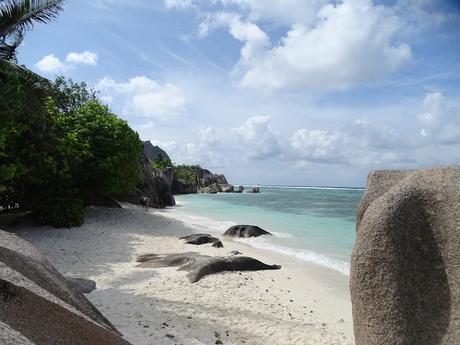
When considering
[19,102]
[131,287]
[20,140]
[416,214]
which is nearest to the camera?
[416,214]

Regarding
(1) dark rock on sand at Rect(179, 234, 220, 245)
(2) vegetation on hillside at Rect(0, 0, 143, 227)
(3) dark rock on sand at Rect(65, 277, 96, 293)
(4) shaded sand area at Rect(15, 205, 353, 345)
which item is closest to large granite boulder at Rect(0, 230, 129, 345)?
(4) shaded sand area at Rect(15, 205, 353, 345)

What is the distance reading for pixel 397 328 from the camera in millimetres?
3934

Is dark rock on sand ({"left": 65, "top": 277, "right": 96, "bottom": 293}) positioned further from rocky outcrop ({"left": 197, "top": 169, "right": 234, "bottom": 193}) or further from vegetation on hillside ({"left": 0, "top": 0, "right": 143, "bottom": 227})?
rocky outcrop ({"left": 197, "top": 169, "right": 234, "bottom": 193})

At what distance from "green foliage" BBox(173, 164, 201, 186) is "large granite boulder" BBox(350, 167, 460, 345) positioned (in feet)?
307

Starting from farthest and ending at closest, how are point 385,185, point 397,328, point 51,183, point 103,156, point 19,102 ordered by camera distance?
point 103,156, point 51,183, point 19,102, point 385,185, point 397,328

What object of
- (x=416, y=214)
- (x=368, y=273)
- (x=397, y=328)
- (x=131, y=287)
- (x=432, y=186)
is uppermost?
(x=432, y=186)

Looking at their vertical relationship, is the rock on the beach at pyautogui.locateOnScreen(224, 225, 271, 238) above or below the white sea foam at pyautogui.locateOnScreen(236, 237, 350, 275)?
above

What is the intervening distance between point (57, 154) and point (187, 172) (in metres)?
85.5

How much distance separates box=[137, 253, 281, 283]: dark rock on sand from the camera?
36.6 feet

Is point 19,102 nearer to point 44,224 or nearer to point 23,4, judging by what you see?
point 23,4

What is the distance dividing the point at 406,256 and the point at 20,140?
16.8m

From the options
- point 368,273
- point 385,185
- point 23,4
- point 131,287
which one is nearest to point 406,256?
point 368,273

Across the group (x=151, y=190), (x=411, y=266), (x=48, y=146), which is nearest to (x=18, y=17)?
(x=48, y=146)

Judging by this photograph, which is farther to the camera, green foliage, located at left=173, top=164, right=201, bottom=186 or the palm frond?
green foliage, located at left=173, top=164, right=201, bottom=186
